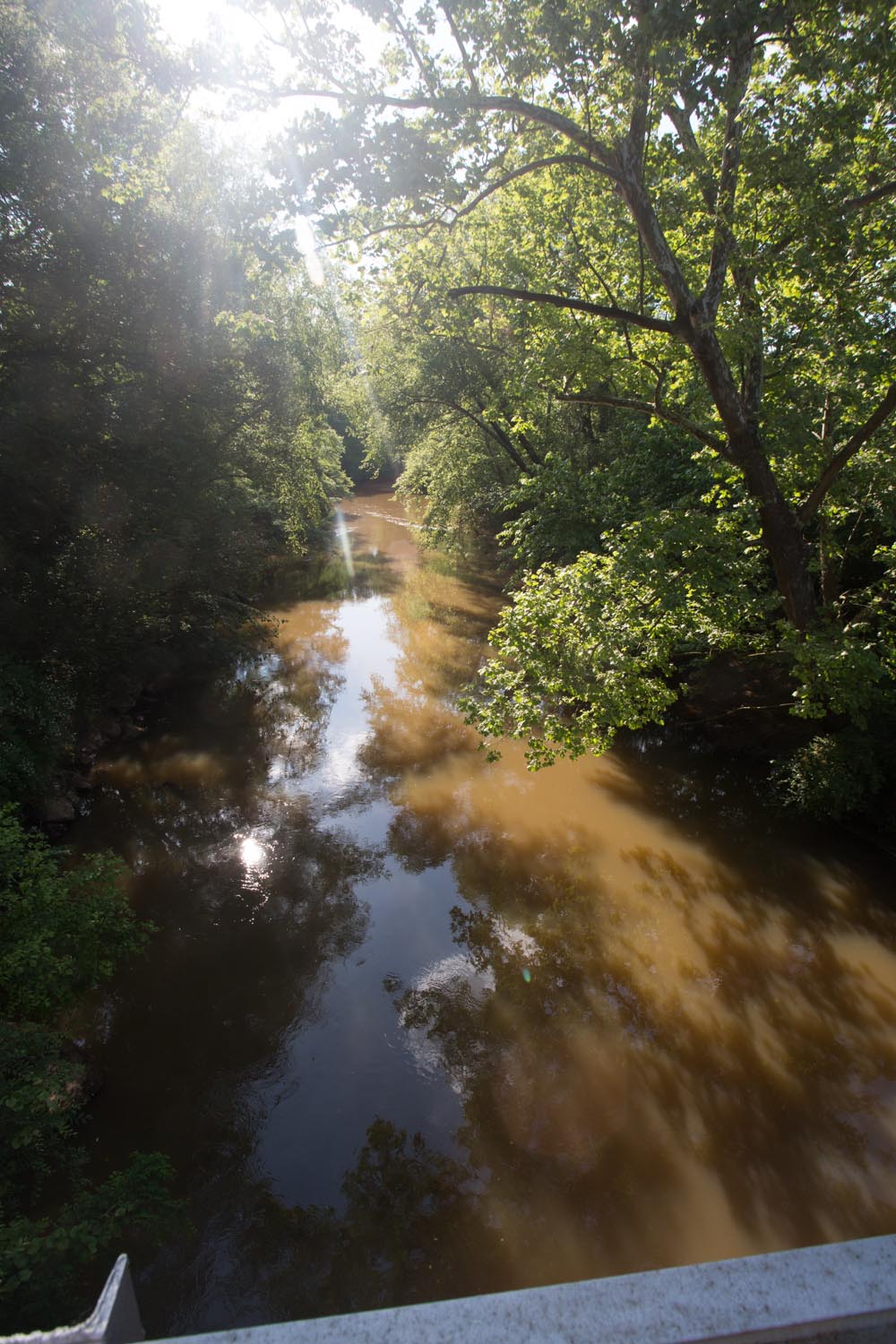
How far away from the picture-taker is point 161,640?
1111cm

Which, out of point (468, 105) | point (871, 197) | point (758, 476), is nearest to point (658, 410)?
point (758, 476)

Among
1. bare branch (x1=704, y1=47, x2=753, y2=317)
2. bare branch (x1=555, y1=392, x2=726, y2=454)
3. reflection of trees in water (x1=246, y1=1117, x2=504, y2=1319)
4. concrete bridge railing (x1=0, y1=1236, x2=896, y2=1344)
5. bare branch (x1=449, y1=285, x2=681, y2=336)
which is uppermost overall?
bare branch (x1=704, y1=47, x2=753, y2=317)

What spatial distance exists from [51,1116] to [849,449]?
23.8 feet

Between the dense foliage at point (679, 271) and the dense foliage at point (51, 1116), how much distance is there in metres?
3.92

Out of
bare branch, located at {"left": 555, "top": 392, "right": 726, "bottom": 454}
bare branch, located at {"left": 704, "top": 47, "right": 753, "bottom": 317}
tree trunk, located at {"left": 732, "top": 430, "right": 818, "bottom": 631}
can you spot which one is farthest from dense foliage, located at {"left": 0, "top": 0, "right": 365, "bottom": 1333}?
tree trunk, located at {"left": 732, "top": 430, "right": 818, "bottom": 631}

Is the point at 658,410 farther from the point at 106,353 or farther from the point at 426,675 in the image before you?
the point at 426,675

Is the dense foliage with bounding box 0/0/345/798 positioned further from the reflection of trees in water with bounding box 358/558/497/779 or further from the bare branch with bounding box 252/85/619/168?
the reflection of trees in water with bounding box 358/558/497/779

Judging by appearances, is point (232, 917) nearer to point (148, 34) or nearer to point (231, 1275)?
point (231, 1275)

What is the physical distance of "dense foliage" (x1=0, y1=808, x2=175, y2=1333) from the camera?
2.92m

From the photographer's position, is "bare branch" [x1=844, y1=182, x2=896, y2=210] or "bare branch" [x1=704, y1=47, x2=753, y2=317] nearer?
"bare branch" [x1=844, y1=182, x2=896, y2=210]

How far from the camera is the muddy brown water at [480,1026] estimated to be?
4273 mm

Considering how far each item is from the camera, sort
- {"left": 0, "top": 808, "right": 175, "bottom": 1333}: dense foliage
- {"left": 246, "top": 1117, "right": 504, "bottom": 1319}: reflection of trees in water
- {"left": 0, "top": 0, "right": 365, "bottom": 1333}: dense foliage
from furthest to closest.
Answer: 1. {"left": 0, "top": 0, "right": 365, "bottom": 1333}: dense foliage
2. {"left": 246, "top": 1117, "right": 504, "bottom": 1319}: reflection of trees in water
3. {"left": 0, "top": 808, "right": 175, "bottom": 1333}: dense foliage

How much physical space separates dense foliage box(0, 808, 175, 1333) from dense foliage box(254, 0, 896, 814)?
392 cm

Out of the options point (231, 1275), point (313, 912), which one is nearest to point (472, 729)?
point (313, 912)
